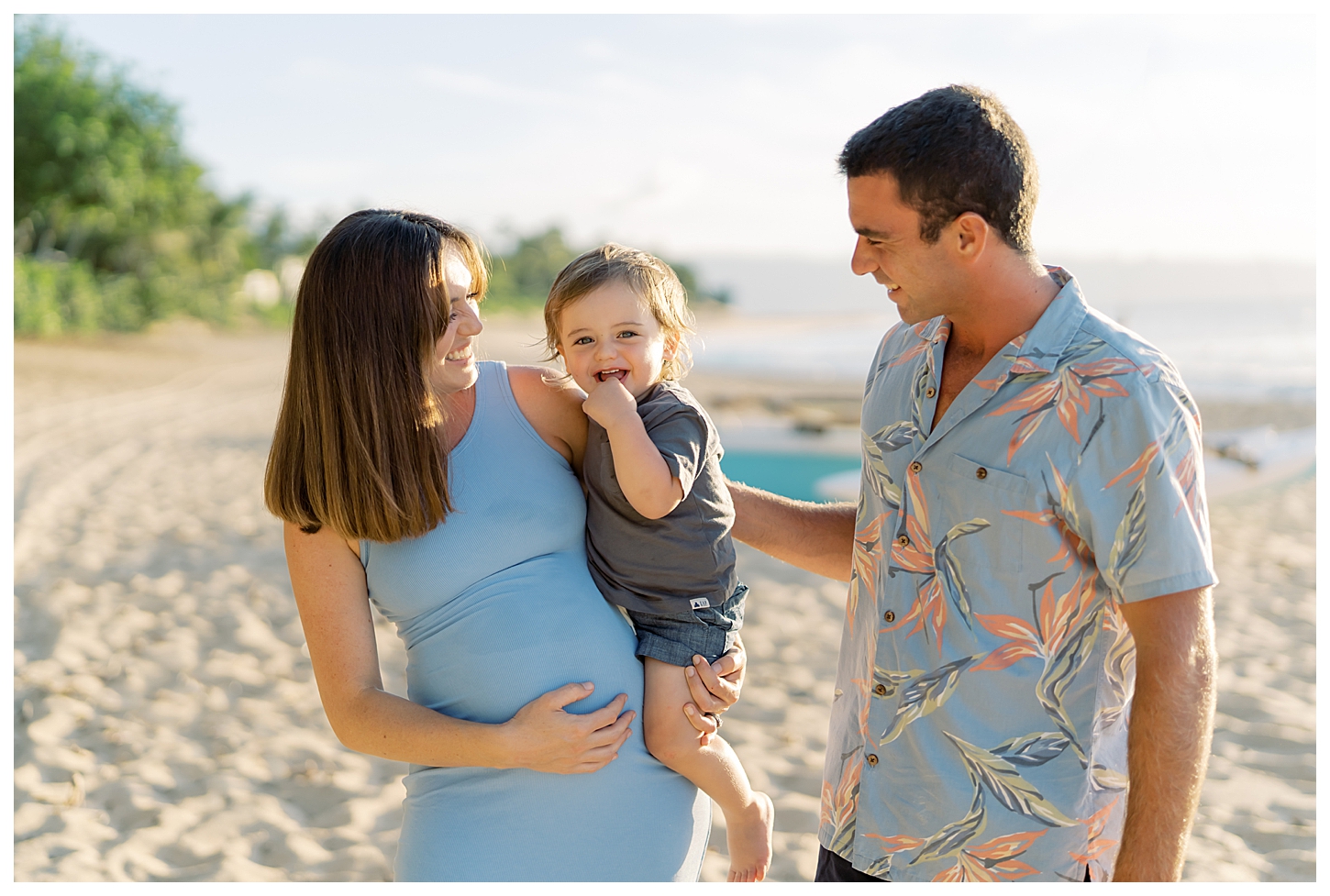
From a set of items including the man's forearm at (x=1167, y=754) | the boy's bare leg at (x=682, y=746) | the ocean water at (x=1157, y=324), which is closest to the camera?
the man's forearm at (x=1167, y=754)

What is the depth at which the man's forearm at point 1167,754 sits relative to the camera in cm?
160

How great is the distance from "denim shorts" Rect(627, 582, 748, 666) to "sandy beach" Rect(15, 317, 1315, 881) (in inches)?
24.2

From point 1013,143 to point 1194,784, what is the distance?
3.68 ft

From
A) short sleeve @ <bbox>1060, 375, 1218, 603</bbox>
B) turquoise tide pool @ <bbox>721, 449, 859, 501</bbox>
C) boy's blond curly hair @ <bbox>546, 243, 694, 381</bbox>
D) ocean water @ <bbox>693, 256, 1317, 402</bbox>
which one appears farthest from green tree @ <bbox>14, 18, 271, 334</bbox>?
short sleeve @ <bbox>1060, 375, 1218, 603</bbox>

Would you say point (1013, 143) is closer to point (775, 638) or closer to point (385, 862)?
point (385, 862)

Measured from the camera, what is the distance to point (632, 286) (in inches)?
83.1

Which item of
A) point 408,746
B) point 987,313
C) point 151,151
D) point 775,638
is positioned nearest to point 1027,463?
point 987,313

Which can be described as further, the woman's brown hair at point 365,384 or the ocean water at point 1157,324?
the ocean water at point 1157,324

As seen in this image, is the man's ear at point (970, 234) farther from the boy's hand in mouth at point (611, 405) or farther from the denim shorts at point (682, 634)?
the denim shorts at point (682, 634)

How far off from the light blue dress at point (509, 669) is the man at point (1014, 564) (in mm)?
469

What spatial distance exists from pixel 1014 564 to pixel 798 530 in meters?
0.67

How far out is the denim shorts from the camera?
199 cm

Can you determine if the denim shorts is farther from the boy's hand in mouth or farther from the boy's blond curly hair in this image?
the boy's blond curly hair

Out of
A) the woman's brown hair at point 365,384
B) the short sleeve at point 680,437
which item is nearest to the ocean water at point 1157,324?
the short sleeve at point 680,437
